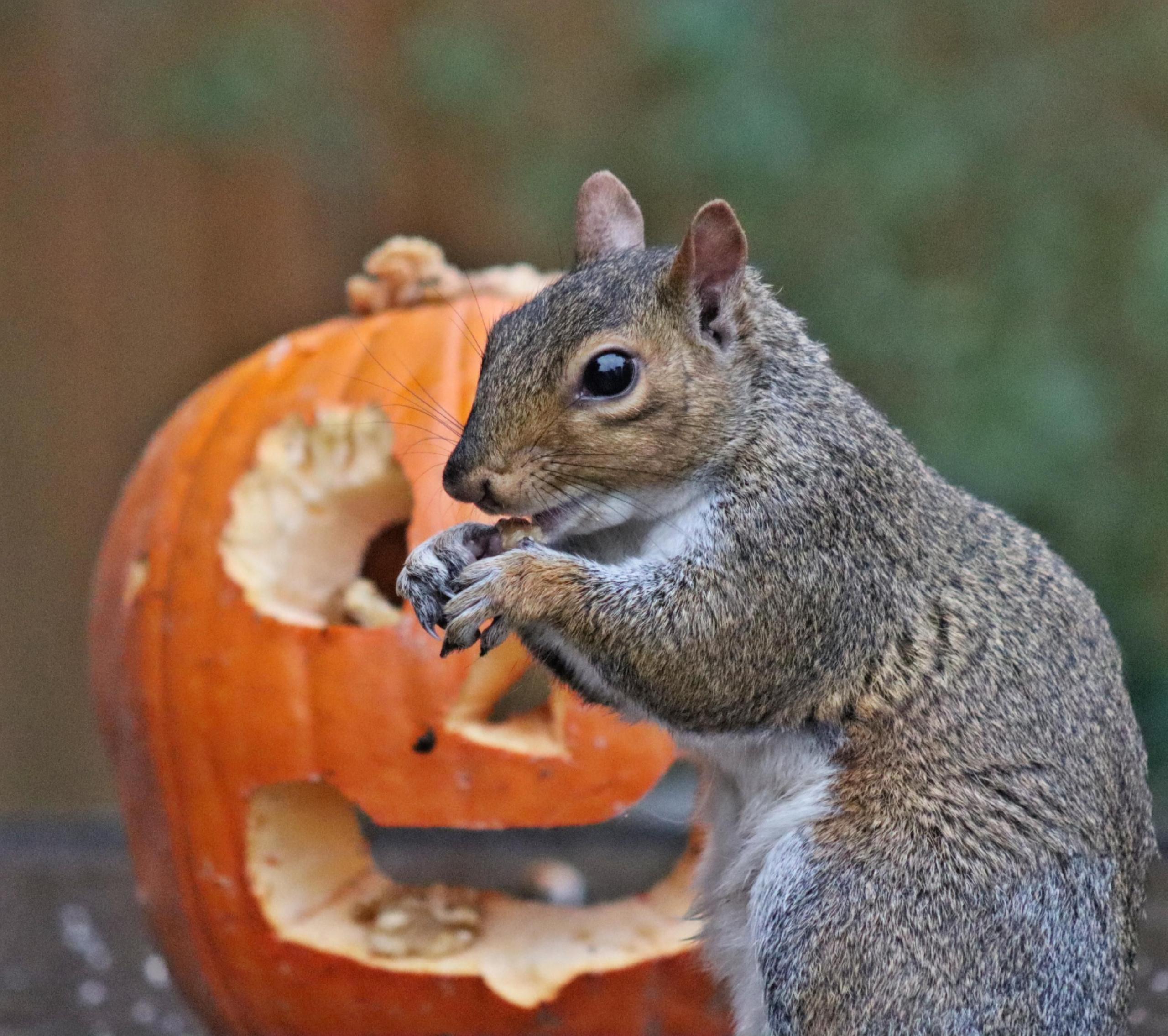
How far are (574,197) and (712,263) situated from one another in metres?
1.52

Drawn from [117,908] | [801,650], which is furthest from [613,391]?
[117,908]

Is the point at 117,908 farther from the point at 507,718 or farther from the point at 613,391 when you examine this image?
the point at 613,391

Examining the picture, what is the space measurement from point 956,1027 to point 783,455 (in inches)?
22.8

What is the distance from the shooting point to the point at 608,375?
57.9 inches

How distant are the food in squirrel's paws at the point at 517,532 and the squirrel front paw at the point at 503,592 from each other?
39 millimetres

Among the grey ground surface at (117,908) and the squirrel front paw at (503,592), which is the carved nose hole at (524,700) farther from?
the squirrel front paw at (503,592)

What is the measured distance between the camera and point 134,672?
82.2 inches

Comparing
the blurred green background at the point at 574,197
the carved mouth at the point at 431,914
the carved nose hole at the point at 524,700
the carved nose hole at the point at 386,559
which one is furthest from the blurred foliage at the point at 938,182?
the carved mouth at the point at 431,914

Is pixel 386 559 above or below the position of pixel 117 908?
above

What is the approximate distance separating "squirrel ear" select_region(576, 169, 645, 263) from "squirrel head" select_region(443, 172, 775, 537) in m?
0.15

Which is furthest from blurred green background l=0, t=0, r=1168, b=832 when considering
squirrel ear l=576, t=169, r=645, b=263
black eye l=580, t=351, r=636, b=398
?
black eye l=580, t=351, r=636, b=398

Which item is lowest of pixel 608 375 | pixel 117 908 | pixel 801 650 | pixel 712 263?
pixel 117 908

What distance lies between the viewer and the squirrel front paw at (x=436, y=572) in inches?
58.7

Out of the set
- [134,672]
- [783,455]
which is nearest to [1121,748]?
[783,455]
